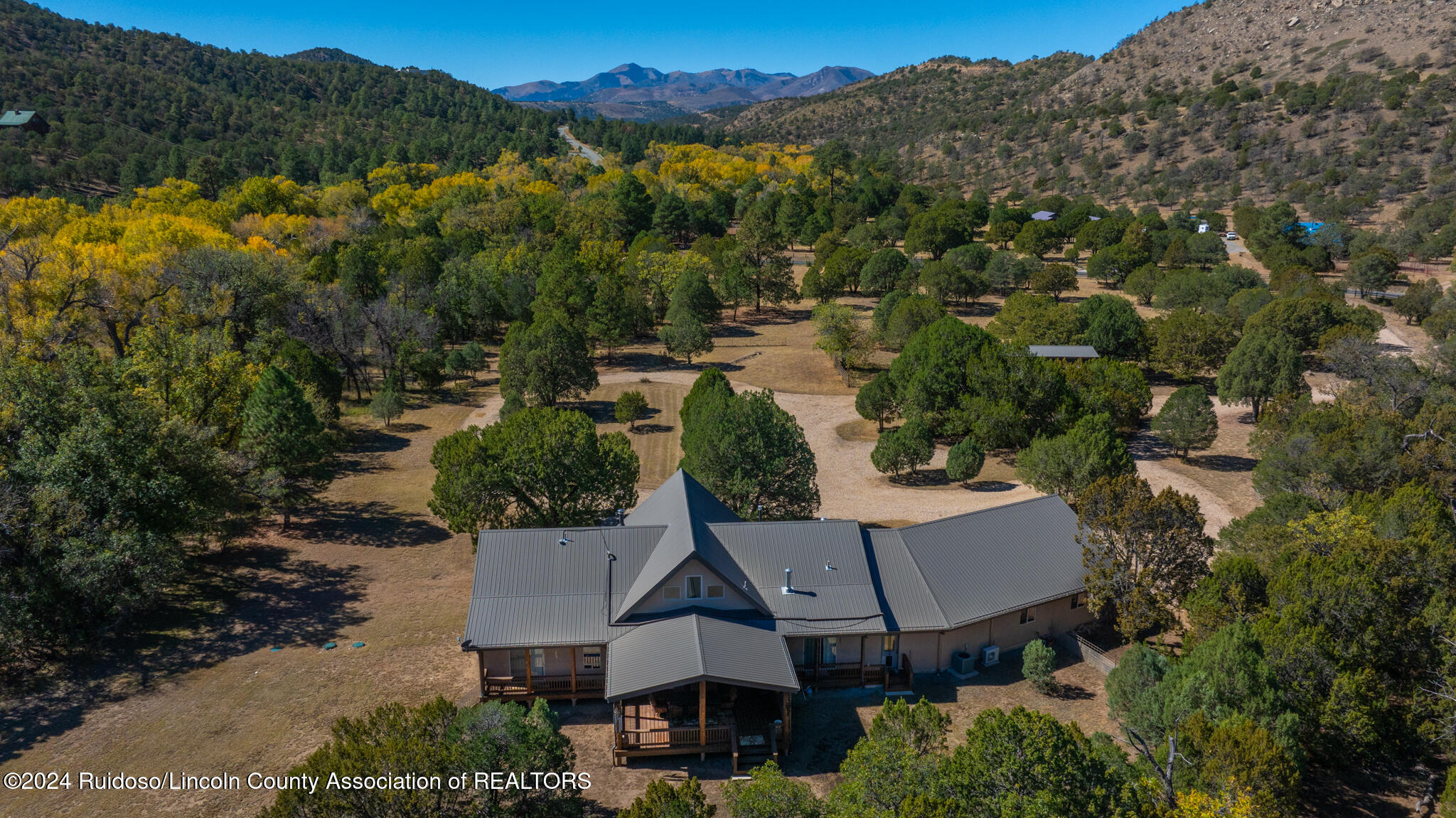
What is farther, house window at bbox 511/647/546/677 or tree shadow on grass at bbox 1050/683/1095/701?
tree shadow on grass at bbox 1050/683/1095/701

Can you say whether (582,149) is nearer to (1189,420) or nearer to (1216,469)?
(1189,420)

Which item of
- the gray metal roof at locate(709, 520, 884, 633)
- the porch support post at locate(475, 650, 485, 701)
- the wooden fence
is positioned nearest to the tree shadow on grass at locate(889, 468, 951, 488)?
the wooden fence

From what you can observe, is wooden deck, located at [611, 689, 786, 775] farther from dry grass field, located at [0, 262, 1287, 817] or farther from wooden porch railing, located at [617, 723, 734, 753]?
dry grass field, located at [0, 262, 1287, 817]

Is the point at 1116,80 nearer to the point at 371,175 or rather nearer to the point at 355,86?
the point at 371,175

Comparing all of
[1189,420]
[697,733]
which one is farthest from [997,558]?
[1189,420]

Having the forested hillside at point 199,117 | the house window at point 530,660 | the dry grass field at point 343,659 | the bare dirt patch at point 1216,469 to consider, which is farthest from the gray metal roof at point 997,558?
the forested hillside at point 199,117

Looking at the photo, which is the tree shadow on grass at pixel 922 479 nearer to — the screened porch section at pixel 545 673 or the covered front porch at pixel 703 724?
the covered front porch at pixel 703 724

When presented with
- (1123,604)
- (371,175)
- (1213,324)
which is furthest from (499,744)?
(371,175)
